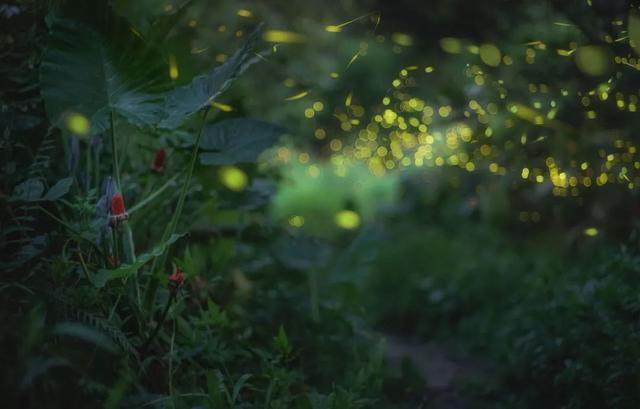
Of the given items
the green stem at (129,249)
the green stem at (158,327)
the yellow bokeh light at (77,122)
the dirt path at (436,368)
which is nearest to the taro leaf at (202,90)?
the yellow bokeh light at (77,122)

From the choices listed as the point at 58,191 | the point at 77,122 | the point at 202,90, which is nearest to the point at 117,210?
the point at 58,191

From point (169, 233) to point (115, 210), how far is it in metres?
0.22

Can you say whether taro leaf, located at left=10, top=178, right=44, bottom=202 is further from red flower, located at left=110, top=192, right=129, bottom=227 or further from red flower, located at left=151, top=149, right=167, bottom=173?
red flower, located at left=151, top=149, right=167, bottom=173

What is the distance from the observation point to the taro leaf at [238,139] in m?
2.33

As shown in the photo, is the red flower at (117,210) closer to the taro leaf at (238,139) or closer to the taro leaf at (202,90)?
the taro leaf at (202,90)

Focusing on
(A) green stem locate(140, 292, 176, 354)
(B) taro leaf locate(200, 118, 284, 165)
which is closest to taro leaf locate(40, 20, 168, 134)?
(B) taro leaf locate(200, 118, 284, 165)

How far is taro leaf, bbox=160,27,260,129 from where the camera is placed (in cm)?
186

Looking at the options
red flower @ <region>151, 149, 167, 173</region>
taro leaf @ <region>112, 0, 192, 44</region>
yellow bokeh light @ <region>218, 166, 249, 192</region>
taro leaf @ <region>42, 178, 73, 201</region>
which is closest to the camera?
taro leaf @ <region>42, 178, 73, 201</region>

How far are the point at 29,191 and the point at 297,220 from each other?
1.65 m

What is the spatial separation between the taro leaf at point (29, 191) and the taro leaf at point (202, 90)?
0.39 m

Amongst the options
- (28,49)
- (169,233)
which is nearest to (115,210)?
(169,233)

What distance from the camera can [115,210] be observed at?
70.1 inches

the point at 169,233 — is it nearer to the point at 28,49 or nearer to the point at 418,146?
the point at 28,49

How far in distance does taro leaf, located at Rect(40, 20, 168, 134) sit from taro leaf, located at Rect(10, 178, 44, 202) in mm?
210
